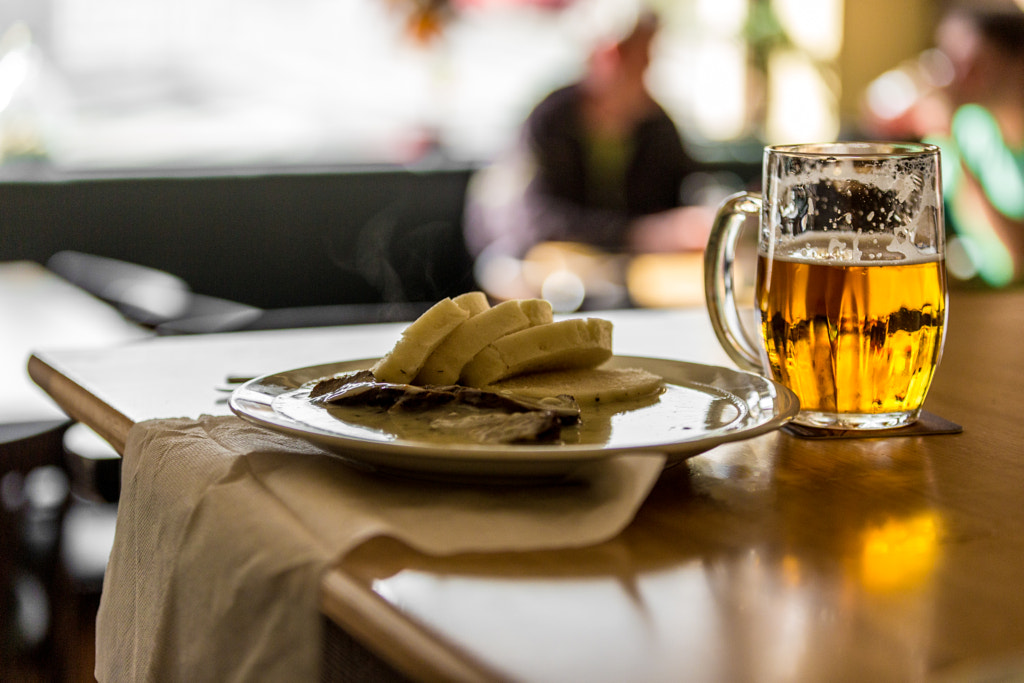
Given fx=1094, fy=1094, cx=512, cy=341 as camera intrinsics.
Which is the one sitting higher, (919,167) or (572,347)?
(919,167)

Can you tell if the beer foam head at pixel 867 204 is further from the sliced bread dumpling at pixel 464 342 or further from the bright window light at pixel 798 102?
the bright window light at pixel 798 102

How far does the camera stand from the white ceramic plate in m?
0.54

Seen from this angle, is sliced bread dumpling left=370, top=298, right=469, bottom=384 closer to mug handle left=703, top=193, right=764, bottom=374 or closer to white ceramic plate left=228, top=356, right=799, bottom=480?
white ceramic plate left=228, top=356, right=799, bottom=480

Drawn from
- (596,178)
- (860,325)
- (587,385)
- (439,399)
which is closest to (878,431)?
(860,325)

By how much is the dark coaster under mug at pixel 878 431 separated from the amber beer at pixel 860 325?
0.04ft

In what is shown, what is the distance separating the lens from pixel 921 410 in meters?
0.81

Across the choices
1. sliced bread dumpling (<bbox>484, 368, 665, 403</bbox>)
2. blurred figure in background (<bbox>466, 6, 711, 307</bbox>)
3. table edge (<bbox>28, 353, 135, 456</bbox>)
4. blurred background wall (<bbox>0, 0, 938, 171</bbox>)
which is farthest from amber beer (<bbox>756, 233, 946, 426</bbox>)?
blurred background wall (<bbox>0, 0, 938, 171</bbox>)

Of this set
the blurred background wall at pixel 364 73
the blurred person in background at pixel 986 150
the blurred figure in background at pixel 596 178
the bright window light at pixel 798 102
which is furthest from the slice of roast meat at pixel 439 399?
the bright window light at pixel 798 102

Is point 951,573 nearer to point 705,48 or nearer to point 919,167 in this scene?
point 919,167

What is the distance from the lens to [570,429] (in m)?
0.62

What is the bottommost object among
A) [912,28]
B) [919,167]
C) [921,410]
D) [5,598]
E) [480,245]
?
[5,598]

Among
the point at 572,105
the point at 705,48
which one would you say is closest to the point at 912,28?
the point at 705,48

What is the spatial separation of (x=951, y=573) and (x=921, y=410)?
13.8 inches

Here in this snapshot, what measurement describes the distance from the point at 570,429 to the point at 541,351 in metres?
0.09
